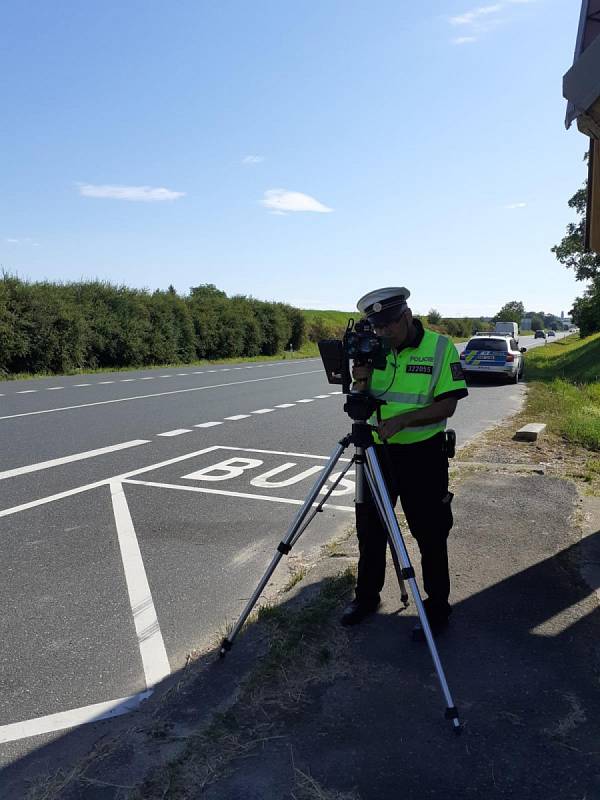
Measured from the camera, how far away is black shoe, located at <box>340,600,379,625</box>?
3.66 m

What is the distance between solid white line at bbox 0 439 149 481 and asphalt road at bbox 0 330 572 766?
0.9 inches

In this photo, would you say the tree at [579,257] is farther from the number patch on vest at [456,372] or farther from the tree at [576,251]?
the number patch on vest at [456,372]

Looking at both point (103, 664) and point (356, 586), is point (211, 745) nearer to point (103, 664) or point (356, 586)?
point (103, 664)

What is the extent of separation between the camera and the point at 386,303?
11.2ft

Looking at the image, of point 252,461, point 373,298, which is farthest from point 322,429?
point 373,298

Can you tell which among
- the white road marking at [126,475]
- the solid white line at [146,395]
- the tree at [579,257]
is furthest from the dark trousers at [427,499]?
the tree at [579,257]

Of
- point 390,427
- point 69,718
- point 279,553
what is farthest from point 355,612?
point 69,718

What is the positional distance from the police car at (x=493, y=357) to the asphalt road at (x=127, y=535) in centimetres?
897

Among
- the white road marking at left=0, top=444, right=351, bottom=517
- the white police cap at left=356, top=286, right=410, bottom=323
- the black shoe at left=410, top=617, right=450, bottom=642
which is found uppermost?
the white police cap at left=356, top=286, right=410, bottom=323

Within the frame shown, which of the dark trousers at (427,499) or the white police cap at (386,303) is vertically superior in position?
the white police cap at (386,303)

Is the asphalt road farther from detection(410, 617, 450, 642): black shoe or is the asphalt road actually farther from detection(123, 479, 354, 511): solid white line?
detection(410, 617, 450, 642): black shoe

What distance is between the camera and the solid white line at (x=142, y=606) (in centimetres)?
342

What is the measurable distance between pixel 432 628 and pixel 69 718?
5.90 ft

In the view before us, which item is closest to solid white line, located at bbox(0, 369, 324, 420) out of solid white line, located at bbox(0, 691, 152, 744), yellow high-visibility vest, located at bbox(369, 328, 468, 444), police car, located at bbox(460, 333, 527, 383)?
police car, located at bbox(460, 333, 527, 383)
